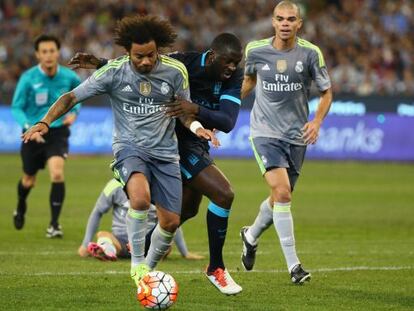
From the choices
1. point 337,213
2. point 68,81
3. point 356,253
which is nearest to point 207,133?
point 356,253

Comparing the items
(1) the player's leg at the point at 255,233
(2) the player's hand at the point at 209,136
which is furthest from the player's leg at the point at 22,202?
(2) the player's hand at the point at 209,136

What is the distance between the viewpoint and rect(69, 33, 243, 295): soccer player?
8.88m

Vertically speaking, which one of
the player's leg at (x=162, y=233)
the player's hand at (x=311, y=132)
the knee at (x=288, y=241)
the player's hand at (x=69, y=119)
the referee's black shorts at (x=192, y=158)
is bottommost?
the knee at (x=288, y=241)

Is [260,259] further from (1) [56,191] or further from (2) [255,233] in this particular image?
(1) [56,191]

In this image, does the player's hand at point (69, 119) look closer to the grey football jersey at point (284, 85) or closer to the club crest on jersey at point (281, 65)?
the grey football jersey at point (284, 85)

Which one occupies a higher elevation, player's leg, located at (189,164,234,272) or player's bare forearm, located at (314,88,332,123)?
A: player's bare forearm, located at (314,88,332,123)

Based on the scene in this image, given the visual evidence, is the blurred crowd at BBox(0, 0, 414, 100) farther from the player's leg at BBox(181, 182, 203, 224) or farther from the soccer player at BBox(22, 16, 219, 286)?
the soccer player at BBox(22, 16, 219, 286)

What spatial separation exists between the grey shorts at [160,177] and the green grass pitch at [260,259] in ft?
2.71

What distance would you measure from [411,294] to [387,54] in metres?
22.7

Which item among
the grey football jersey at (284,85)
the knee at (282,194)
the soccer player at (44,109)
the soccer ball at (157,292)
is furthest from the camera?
the soccer player at (44,109)

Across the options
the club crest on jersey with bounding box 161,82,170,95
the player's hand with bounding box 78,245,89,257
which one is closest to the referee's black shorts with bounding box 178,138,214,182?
the club crest on jersey with bounding box 161,82,170,95

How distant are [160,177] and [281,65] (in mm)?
2221

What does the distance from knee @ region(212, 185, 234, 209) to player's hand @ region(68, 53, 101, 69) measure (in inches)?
63.4

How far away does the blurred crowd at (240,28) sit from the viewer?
30562 mm
